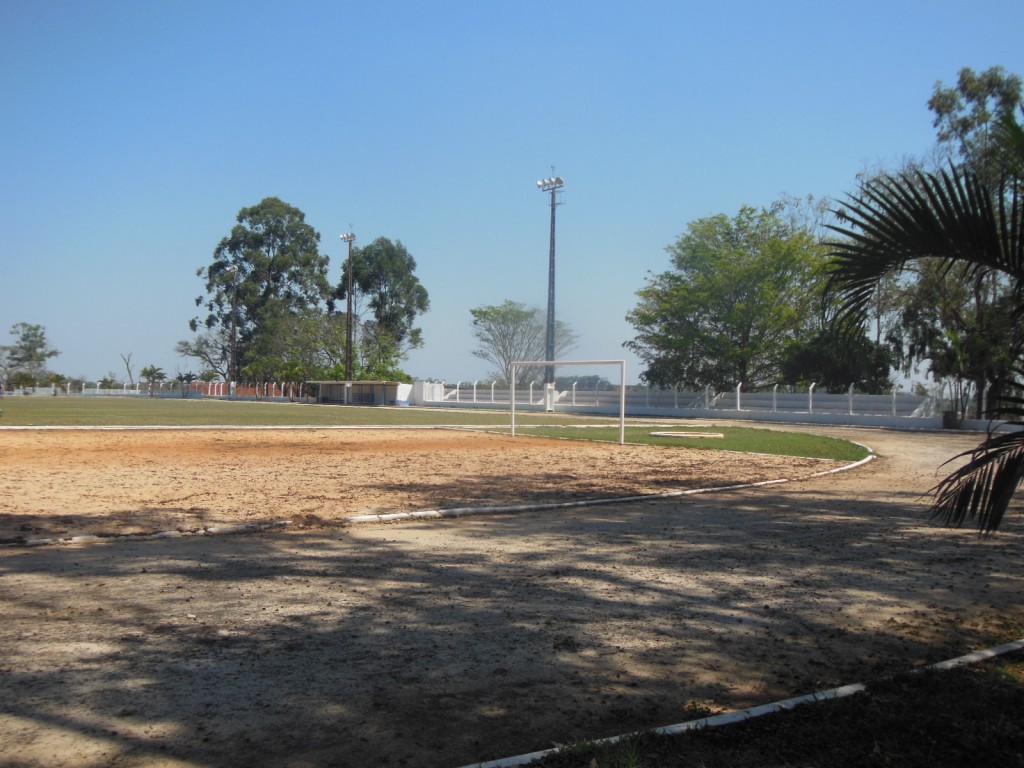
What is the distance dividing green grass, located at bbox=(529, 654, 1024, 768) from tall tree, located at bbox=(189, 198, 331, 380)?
88779mm

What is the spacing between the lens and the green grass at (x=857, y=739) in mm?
3041

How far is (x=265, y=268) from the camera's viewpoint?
89.1m

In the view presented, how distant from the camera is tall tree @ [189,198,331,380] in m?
Answer: 89.2

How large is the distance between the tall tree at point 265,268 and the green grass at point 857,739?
88779 mm

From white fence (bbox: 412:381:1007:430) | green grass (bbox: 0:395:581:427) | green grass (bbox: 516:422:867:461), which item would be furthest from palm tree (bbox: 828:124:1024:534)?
white fence (bbox: 412:381:1007:430)

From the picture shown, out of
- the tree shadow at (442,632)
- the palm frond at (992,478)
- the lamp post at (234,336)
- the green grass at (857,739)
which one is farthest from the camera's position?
the lamp post at (234,336)

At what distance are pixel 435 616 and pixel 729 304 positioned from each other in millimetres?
50557

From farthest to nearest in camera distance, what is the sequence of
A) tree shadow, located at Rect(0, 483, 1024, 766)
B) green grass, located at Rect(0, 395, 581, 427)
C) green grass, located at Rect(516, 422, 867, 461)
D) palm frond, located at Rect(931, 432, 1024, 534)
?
1. green grass, located at Rect(0, 395, 581, 427)
2. green grass, located at Rect(516, 422, 867, 461)
3. palm frond, located at Rect(931, 432, 1024, 534)
4. tree shadow, located at Rect(0, 483, 1024, 766)

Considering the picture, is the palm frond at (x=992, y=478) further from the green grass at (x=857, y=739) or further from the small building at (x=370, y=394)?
the small building at (x=370, y=394)

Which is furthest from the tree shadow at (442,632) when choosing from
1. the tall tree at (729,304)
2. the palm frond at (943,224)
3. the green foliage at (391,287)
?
the green foliage at (391,287)

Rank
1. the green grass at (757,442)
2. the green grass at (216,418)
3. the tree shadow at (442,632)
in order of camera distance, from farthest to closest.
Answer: the green grass at (216,418) → the green grass at (757,442) → the tree shadow at (442,632)

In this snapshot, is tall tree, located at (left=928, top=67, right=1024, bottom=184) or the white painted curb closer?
the white painted curb

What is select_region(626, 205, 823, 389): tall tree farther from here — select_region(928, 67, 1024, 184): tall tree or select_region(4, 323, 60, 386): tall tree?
select_region(4, 323, 60, 386): tall tree

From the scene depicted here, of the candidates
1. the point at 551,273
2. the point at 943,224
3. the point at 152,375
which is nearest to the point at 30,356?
the point at 152,375
